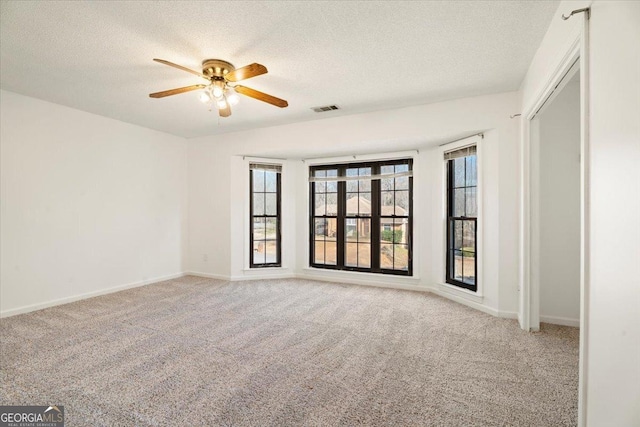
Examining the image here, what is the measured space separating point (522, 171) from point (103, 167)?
5711mm

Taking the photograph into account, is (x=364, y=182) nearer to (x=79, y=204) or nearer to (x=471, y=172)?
(x=471, y=172)

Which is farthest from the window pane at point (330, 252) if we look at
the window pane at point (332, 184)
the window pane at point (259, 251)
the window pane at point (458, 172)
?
the window pane at point (458, 172)

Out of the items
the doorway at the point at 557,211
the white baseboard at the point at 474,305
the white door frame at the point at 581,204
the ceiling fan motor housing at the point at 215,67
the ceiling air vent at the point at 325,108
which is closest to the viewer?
the white door frame at the point at 581,204

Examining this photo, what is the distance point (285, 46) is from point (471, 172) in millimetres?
2923

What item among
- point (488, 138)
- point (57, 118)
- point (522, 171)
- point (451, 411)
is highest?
point (57, 118)

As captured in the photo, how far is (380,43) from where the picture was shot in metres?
2.47

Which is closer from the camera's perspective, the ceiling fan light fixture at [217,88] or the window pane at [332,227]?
the ceiling fan light fixture at [217,88]

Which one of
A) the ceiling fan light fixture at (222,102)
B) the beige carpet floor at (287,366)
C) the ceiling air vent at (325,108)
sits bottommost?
the beige carpet floor at (287,366)

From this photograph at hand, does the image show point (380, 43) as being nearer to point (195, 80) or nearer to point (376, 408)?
point (195, 80)

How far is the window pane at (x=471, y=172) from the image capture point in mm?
3871

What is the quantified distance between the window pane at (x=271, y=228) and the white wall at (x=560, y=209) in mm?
4044

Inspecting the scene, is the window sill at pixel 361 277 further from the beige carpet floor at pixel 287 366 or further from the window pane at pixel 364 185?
the window pane at pixel 364 185

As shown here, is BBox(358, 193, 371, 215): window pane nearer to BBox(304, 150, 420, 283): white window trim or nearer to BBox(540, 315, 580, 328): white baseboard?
BBox(304, 150, 420, 283): white window trim

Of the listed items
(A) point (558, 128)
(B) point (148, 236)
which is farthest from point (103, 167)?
(A) point (558, 128)
